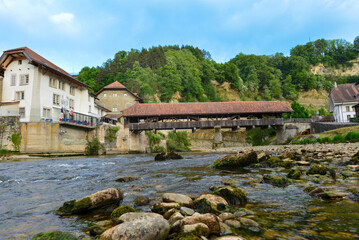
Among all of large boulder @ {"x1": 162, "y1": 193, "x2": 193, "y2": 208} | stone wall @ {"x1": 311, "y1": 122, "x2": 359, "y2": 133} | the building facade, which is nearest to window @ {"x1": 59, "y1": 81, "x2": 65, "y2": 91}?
the building facade

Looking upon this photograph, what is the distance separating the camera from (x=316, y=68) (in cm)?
6906

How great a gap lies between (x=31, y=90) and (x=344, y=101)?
42.8m

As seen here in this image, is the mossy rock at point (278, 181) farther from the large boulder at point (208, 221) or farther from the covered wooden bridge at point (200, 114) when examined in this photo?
the covered wooden bridge at point (200, 114)

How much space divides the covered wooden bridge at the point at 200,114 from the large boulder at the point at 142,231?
22.9 m

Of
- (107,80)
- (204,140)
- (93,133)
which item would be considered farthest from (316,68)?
(93,133)

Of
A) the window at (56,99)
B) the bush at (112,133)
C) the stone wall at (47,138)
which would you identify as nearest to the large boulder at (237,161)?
the stone wall at (47,138)

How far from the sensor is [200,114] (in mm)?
25359

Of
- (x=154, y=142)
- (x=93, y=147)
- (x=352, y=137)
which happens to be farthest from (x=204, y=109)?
(x=352, y=137)

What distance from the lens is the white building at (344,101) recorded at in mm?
34094

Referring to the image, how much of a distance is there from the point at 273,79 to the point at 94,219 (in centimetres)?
6729

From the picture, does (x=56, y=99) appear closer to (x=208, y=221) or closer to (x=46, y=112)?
(x=46, y=112)

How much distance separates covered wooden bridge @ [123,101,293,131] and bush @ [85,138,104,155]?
4403mm

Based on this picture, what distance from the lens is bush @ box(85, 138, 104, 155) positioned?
21.1m

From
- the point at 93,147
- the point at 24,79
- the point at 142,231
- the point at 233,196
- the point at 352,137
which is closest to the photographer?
the point at 142,231
